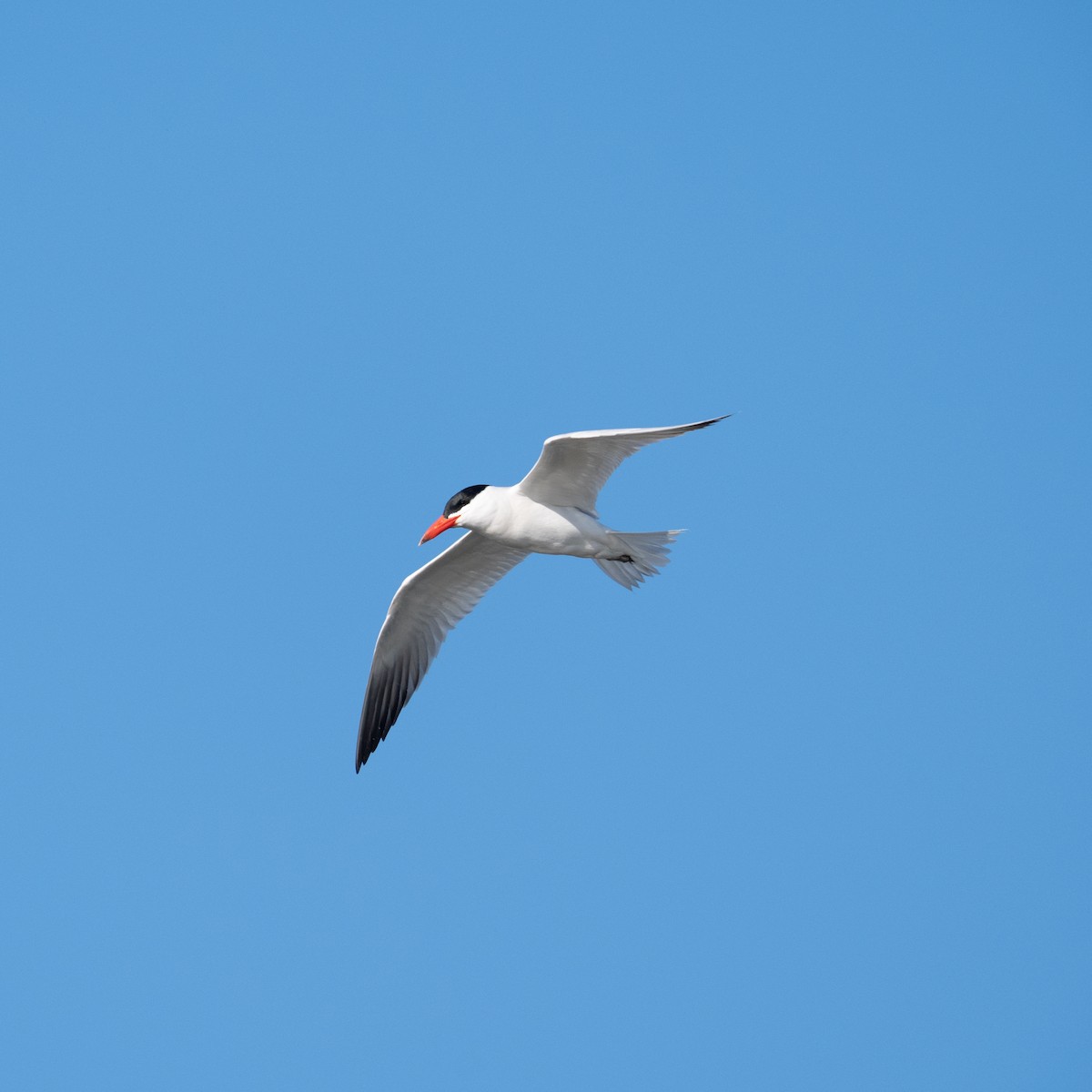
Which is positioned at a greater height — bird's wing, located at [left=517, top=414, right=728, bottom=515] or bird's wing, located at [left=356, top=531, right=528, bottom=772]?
bird's wing, located at [left=517, top=414, right=728, bottom=515]

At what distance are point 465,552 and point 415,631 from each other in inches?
41.6

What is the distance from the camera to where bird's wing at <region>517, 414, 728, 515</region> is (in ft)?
36.4

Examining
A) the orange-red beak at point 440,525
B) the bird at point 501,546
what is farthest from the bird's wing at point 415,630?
the orange-red beak at point 440,525

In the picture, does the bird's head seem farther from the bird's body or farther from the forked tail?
the forked tail

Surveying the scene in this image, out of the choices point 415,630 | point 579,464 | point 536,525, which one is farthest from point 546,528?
point 415,630

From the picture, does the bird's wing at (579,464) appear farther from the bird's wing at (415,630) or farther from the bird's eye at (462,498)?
the bird's wing at (415,630)

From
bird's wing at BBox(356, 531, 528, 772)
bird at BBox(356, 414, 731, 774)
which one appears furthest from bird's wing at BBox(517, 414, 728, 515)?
bird's wing at BBox(356, 531, 528, 772)

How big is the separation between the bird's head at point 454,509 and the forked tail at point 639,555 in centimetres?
136

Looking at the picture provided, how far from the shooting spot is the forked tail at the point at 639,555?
Result: 12.0 metres

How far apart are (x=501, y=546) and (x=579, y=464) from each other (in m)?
2.15

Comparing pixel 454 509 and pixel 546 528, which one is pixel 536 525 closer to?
pixel 546 528

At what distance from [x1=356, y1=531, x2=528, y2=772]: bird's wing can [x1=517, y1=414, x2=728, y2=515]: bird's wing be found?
1876 millimetres

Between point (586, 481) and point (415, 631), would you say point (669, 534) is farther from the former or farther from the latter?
point (415, 631)

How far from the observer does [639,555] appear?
12039 millimetres
